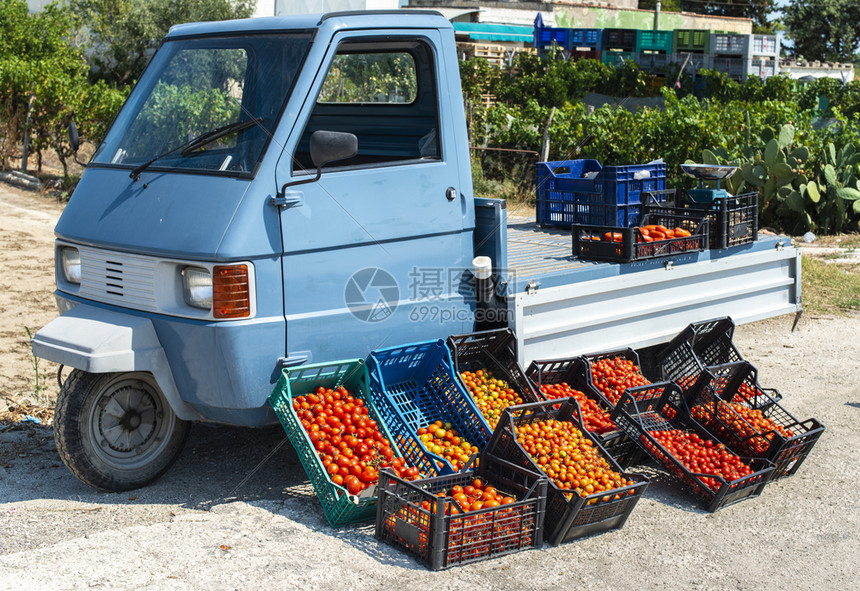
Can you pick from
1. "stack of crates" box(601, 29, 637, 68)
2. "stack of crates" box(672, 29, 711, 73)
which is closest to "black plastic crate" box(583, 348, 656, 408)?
"stack of crates" box(672, 29, 711, 73)

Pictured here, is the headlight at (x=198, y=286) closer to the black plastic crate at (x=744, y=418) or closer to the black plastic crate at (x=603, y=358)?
the black plastic crate at (x=603, y=358)

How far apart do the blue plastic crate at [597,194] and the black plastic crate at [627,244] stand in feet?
1.87

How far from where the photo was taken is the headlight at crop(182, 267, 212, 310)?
4.62 meters

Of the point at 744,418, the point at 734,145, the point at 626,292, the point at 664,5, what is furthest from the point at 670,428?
the point at 664,5

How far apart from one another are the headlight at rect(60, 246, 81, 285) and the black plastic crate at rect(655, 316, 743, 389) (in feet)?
13.5

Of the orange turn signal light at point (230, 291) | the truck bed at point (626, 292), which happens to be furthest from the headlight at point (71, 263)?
the truck bed at point (626, 292)

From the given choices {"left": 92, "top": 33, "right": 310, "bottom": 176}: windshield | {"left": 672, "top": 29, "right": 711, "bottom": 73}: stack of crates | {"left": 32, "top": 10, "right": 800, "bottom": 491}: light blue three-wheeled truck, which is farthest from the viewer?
{"left": 672, "top": 29, "right": 711, "bottom": 73}: stack of crates

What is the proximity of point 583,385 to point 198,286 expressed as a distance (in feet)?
8.91

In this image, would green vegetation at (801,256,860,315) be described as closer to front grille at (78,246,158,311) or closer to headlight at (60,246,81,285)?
front grille at (78,246,158,311)

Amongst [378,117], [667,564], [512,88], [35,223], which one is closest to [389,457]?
[667,564]

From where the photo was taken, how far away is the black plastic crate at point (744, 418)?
18.1ft

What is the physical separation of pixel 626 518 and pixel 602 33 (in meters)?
39.3

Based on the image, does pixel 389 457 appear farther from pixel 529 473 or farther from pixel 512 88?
pixel 512 88

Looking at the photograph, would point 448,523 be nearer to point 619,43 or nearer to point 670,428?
point 670,428
